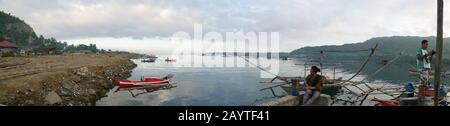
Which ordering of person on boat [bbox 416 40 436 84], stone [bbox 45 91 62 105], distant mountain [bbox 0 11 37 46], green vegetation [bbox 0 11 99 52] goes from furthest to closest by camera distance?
distant mountain [bbox 0 11 37 46], green vegetation [bbox 0 11 99 52], stone [bbox 45 91 62 105], person on boat [bbox 416 40 436 84]

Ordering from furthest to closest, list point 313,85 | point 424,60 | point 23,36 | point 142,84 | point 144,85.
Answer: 1. point 23,36
2. point 144,85
3. point 142,84
4. point 424,60
5. point 313,85

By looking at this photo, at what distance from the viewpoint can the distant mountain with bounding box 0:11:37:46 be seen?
12307 cm

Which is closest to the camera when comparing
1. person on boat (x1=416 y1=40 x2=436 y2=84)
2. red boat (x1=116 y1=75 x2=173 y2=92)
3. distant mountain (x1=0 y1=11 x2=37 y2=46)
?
person on boat (x1=416 y1=40 x2=436 y2=84)

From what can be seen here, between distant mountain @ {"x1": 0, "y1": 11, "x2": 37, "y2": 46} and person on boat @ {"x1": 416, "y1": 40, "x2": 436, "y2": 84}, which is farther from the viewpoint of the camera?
distant mountain @ {"x1": 0, "y1": 11, "x2": 37, "y2": 46}

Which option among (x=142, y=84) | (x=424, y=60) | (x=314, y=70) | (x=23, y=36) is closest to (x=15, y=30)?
(x=23, y=36)

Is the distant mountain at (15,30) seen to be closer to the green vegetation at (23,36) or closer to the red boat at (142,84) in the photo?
the green vegetation at (23,36)

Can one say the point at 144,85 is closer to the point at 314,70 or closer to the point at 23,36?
the point at 314,70

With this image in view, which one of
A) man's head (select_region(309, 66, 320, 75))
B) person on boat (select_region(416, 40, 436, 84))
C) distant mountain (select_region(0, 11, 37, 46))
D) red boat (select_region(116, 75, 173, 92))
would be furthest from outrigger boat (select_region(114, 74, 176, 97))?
distant mountain (select_region(0, 11, 37, 46))

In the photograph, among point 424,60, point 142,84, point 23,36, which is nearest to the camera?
point 424,60

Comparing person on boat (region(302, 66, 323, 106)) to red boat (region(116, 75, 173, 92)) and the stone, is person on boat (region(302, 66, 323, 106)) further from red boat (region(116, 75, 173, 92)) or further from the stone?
red boat (region(116, 75, 173, 92))

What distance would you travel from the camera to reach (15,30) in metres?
132

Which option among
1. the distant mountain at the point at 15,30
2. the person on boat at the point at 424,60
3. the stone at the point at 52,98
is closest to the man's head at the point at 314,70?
the person on boat at the point at 424,60
